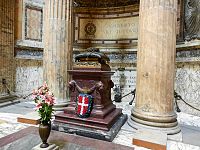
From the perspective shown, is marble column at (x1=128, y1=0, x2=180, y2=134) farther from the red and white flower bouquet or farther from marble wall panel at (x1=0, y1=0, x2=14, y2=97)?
marble wall panel at (x1=0, y1=0, x2=14, y2=97)

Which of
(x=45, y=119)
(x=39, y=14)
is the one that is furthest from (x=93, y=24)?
(x=45, y=119)

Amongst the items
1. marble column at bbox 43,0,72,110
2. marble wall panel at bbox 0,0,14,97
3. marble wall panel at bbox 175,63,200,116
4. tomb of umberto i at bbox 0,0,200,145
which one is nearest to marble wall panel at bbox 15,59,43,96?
tomb of umberto i at bbox 0,0,200,145

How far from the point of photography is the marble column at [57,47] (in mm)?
4434

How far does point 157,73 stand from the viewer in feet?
10.7

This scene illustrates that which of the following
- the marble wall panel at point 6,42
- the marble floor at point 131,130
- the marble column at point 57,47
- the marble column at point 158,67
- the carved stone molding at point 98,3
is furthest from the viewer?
the carved stone molding at point 98,3

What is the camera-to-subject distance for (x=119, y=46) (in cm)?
748

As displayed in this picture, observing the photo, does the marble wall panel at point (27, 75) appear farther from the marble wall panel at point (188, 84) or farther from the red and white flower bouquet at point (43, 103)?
the marble wall panel at point (188, 84)

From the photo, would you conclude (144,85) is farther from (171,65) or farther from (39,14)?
(39,14)

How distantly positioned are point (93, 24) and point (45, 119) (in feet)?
20.8

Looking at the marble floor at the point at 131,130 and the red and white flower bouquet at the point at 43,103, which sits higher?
the red and white flower bouquet at the point at 43,103

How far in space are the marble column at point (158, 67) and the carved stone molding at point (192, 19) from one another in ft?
7.27

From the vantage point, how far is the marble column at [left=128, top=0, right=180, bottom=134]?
10.7 feet

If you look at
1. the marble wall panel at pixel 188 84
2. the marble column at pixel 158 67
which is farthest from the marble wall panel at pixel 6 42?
the marble wall panel at pixel 188 84

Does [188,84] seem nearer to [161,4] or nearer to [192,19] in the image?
[192,19]
